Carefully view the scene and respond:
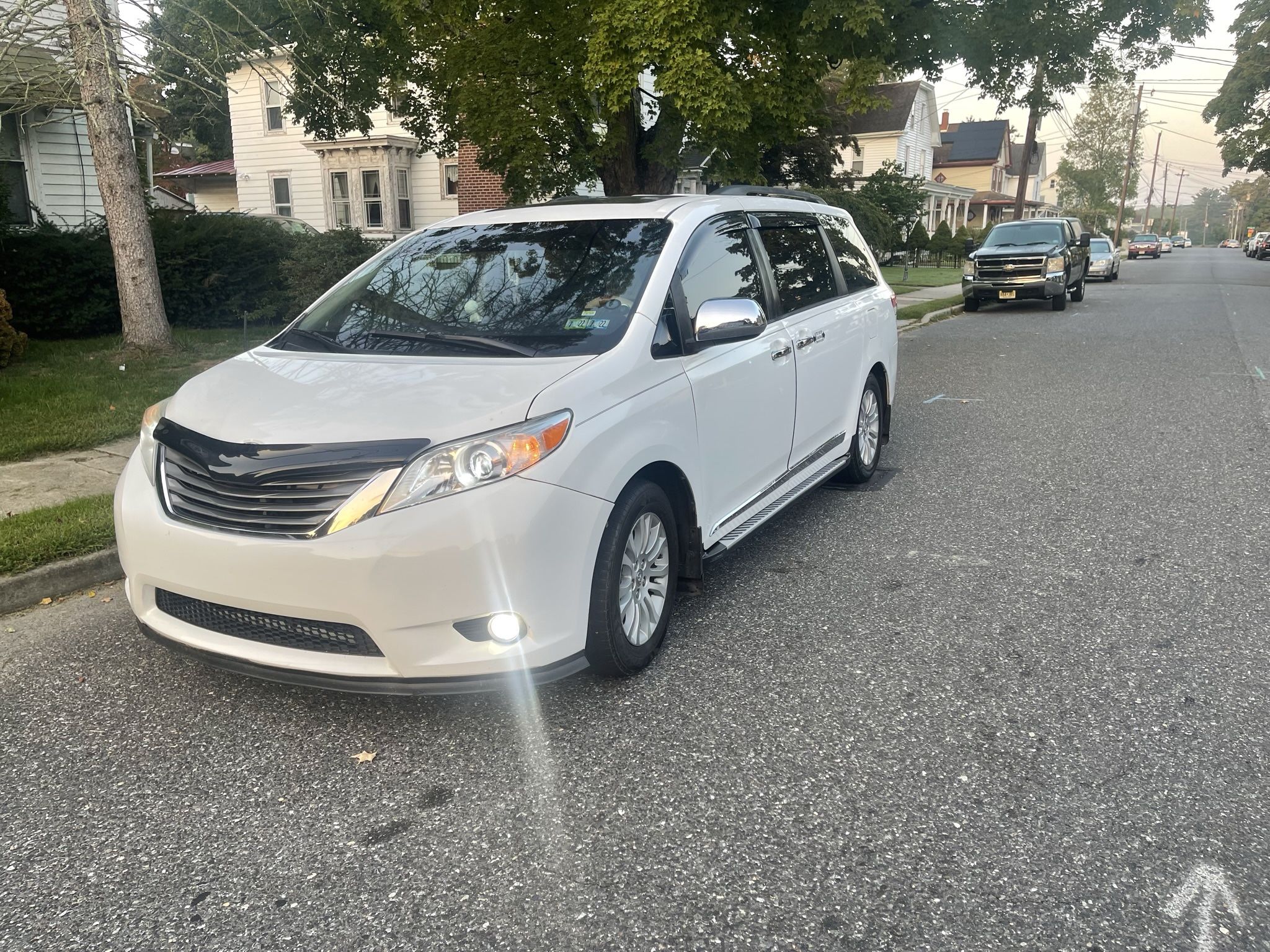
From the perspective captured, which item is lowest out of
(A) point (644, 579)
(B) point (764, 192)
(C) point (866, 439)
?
(C) point (866, 439)

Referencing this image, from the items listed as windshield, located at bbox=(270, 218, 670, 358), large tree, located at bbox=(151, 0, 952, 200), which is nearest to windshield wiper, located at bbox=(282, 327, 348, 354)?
windshield, located at bbox=(270, 218, 670, 358)

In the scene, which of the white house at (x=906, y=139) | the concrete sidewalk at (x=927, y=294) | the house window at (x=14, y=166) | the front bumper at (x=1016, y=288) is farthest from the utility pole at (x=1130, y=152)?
the house window at (x=14, y=166)

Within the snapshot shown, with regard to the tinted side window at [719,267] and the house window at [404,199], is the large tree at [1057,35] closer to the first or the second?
the tinted side window at [719,267]

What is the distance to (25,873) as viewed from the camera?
9.35 ft

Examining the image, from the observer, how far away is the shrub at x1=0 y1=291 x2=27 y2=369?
10477mm

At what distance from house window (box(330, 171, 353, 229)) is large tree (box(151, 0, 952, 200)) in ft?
51.3

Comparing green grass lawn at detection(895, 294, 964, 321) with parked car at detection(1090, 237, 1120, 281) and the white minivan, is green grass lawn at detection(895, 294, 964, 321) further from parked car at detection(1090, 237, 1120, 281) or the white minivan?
parked car at detection(1090, 237, 1120, 281)

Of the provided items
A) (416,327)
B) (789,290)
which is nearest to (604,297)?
(416,327)

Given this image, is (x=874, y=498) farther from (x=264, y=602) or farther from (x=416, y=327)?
(x=264, y=602)

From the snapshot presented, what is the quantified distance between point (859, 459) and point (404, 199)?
25255 millimetres

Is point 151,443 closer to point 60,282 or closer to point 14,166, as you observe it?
point 60,282

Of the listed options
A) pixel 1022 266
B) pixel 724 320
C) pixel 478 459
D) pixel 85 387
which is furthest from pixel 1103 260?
pixel 478 459

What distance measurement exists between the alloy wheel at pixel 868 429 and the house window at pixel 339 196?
25847 mm

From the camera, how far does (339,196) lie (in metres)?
30.0
